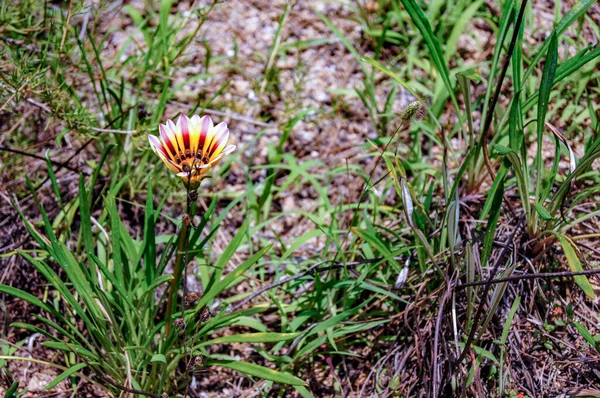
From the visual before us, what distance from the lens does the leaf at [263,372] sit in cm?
167

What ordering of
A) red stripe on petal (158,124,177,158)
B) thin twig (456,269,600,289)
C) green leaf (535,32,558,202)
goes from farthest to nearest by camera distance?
green leaf (535,32,558,202)
red stripe on petal (158,124,177,158)
thin twig (456,269,600,289)

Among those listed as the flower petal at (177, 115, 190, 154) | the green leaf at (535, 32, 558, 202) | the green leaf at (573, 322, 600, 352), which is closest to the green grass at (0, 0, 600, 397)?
the green leaf at (535, 32, 558, 202)

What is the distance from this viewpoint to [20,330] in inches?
81.7

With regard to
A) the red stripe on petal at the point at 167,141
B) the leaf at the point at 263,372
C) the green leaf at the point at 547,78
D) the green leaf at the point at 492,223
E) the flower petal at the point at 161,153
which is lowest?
the leaf at the point at 263,372

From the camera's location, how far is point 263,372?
5.60 ft

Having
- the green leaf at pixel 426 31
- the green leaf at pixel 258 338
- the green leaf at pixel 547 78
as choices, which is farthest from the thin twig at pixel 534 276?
the green leaf at pixel 426 31

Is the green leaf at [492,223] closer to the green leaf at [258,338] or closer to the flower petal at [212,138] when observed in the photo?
the green leaf at [258,338]

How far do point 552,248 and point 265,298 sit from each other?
98cm

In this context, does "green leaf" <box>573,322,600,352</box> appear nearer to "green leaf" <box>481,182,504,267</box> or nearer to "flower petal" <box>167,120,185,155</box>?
"green leaf" <box>481,182,504,267</box>

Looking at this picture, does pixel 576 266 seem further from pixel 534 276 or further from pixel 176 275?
pixel 176 275

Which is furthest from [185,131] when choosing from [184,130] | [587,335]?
[587,335]

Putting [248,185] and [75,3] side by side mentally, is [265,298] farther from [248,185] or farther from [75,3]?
[75,3]

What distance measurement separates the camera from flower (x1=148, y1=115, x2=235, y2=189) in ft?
4.88

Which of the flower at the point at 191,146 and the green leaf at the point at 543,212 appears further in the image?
the green leaf at the point at 543,212
